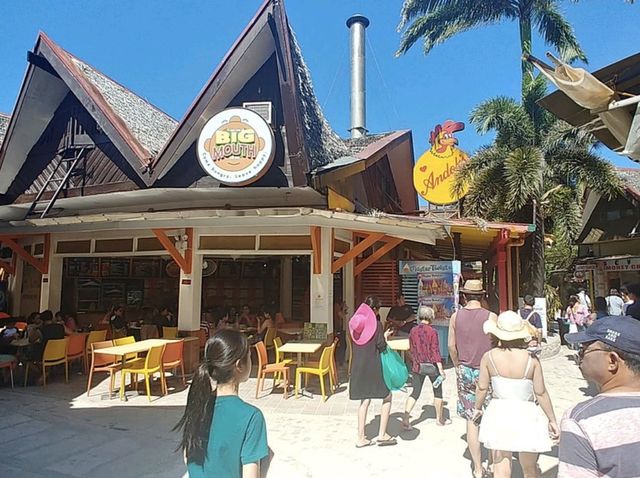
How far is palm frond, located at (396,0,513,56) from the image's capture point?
17172mm

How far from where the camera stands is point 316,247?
816 cm

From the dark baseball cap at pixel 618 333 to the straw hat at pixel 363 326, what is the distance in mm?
3241

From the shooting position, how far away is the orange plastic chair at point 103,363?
7055mm

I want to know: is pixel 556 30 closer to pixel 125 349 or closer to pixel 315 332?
pixel 315 332

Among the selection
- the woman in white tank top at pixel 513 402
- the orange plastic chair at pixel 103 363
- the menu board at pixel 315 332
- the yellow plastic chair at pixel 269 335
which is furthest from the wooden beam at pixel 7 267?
the woman in white tank top at pixel 513 402

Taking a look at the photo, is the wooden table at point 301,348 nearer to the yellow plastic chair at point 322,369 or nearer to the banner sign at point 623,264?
the yellow plastic chair at point 322,369

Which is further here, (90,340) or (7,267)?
(7,267)

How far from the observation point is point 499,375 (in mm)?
3412

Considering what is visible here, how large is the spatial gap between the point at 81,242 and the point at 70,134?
259cm

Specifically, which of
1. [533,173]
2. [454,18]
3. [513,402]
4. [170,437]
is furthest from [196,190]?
[454,18]

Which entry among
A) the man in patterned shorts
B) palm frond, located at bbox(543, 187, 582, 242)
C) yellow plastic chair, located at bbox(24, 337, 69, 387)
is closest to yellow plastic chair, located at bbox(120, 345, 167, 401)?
yellow plastic chair, located at bbox(24, 337, 69, 387)

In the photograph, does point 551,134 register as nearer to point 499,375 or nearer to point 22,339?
point 499,375

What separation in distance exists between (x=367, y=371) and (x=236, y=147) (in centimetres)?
534

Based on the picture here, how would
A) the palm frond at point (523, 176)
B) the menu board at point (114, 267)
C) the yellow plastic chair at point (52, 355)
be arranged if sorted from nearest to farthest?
the yellow plastic chair at point (52, 355)
the menu board at point (114, 267)
the palm frond at point (523, 176)
